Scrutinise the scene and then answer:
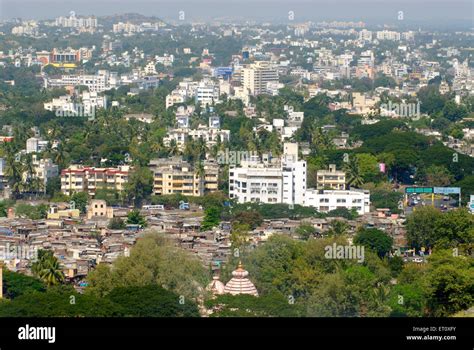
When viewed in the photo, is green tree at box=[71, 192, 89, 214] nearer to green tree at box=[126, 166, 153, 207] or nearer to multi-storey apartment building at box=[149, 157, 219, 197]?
green tree at box=[126, 166, 153, 207]

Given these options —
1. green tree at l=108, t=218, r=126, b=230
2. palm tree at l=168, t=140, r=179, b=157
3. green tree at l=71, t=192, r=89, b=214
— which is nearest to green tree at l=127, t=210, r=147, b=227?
green tree at l=108, t=218, r=126, b=230

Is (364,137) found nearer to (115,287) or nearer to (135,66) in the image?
(115,287)

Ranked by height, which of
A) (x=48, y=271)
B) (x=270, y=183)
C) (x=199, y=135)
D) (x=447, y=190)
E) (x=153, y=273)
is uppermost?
(x=153, y=273)

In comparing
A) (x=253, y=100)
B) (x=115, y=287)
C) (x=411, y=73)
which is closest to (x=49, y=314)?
(x=115, y=287)

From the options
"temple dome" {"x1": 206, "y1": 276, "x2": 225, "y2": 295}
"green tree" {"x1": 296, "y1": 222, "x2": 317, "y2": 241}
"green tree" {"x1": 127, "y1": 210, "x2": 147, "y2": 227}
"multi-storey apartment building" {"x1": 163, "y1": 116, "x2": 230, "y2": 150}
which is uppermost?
"temple dome" {"x1": 206, "y1": 276, "x2": 225, "y2": 295}

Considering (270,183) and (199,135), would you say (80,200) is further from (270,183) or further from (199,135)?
(199,135)

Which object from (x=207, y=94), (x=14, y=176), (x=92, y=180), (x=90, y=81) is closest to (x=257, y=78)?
(x=207, y=94)
